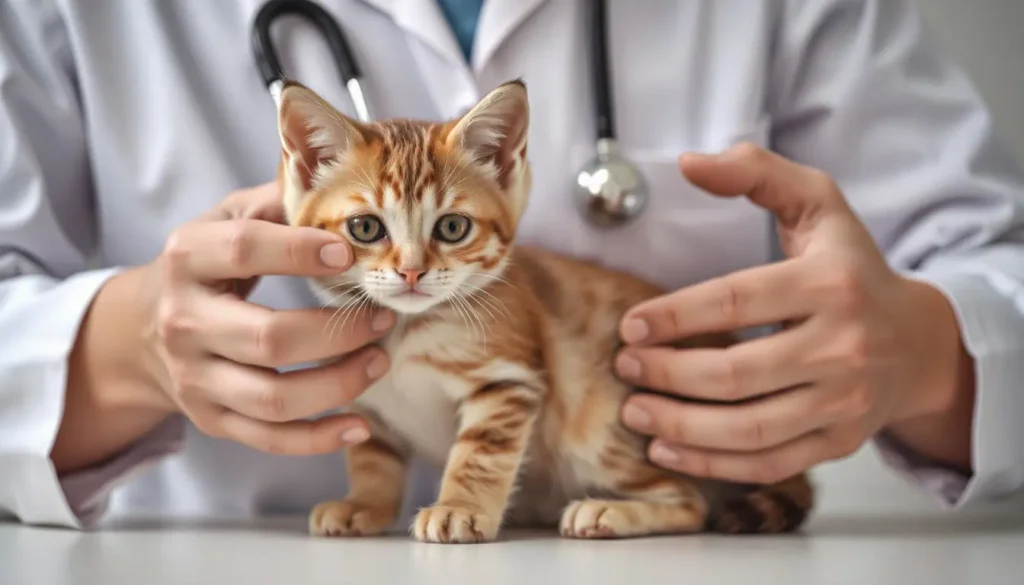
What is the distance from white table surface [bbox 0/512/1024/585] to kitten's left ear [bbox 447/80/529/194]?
0.36 m

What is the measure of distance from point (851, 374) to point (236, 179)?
2.56ft

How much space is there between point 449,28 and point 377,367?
0.48 metres

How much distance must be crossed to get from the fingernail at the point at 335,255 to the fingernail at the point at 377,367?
11 cm

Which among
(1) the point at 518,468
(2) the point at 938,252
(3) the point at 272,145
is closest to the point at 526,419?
(1) the point at 518,468

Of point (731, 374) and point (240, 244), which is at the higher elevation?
point (240, 244)

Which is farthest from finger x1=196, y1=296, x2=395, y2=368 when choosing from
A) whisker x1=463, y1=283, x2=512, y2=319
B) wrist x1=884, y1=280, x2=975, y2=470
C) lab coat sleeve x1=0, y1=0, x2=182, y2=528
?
wrist x1=884, y1=280, x2=975, y2=470

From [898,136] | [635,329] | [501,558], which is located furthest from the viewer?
[898,136]

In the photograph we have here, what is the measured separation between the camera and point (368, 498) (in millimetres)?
894

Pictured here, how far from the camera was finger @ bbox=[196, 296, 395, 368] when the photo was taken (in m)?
0.76

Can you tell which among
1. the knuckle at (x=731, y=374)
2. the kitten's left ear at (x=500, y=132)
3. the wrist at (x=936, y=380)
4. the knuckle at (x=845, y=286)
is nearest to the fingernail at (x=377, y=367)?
the kitten's left ear at (x=500, y=132)

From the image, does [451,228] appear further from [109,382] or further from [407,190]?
[109,382]

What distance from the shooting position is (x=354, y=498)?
0.89 metres

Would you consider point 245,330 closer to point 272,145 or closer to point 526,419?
point 526,419

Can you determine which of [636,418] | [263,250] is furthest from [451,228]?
[636,418]
